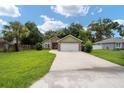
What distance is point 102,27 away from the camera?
50562mm

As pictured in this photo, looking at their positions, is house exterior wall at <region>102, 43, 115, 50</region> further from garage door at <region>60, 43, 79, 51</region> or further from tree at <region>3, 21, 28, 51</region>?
tree at <region>3, 21, 28, 51</region>

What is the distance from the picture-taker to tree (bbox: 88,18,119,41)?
50034 millimetres

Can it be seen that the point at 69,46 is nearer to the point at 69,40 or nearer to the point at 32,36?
the point at 69,40

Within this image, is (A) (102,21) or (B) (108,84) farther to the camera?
(A) (102,21)

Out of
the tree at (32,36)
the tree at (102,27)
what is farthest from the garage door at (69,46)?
the tree at (102,27)

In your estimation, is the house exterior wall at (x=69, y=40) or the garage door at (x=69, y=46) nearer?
the garage door at (x=69, y=46)

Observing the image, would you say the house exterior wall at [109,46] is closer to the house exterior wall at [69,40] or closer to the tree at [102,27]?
the tree at [102,27]

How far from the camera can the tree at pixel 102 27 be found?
50.0 meters

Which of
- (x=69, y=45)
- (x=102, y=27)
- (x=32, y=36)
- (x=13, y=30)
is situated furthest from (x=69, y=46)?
(x=102, y=27)

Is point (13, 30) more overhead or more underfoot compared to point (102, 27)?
more underfoot

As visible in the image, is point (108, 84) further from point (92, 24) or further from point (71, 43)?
point (92, 24)

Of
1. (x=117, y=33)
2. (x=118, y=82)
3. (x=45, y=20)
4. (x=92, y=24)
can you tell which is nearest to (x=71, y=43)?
(x=45, y=20)
